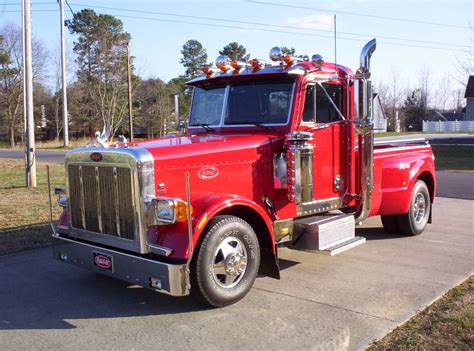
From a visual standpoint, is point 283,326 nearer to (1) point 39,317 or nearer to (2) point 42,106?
(1) point 39,317

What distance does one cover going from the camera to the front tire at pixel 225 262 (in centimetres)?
443

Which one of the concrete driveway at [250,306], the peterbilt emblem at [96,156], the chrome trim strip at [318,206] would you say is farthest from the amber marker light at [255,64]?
the concrete driveway at [250,306]

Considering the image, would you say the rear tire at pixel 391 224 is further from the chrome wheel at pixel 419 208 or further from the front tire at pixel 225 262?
the front tire at pixel 225 262

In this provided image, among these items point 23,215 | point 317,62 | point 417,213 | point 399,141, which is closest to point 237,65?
point 317,62

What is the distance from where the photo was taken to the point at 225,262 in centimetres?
462

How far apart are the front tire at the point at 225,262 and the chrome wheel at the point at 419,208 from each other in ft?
12.1

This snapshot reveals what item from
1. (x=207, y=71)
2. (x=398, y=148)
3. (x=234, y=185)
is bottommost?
(x=234, y=185)

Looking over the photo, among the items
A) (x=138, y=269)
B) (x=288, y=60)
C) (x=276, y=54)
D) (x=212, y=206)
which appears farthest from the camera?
(x=276, y=54)

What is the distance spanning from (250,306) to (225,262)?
487 millimetres

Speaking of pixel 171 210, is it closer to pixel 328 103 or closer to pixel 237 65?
pixel 237 65

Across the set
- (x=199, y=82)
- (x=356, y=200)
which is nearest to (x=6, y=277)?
(x=199, y=82)

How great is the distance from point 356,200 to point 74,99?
52.8m

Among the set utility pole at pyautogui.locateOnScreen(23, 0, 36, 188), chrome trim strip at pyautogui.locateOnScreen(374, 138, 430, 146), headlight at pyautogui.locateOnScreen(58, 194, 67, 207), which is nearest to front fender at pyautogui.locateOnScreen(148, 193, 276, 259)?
Answer: headlight at pyautogui.locateOnScreen(58, 194, 67, 207)

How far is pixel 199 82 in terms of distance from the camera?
20.5 feet
